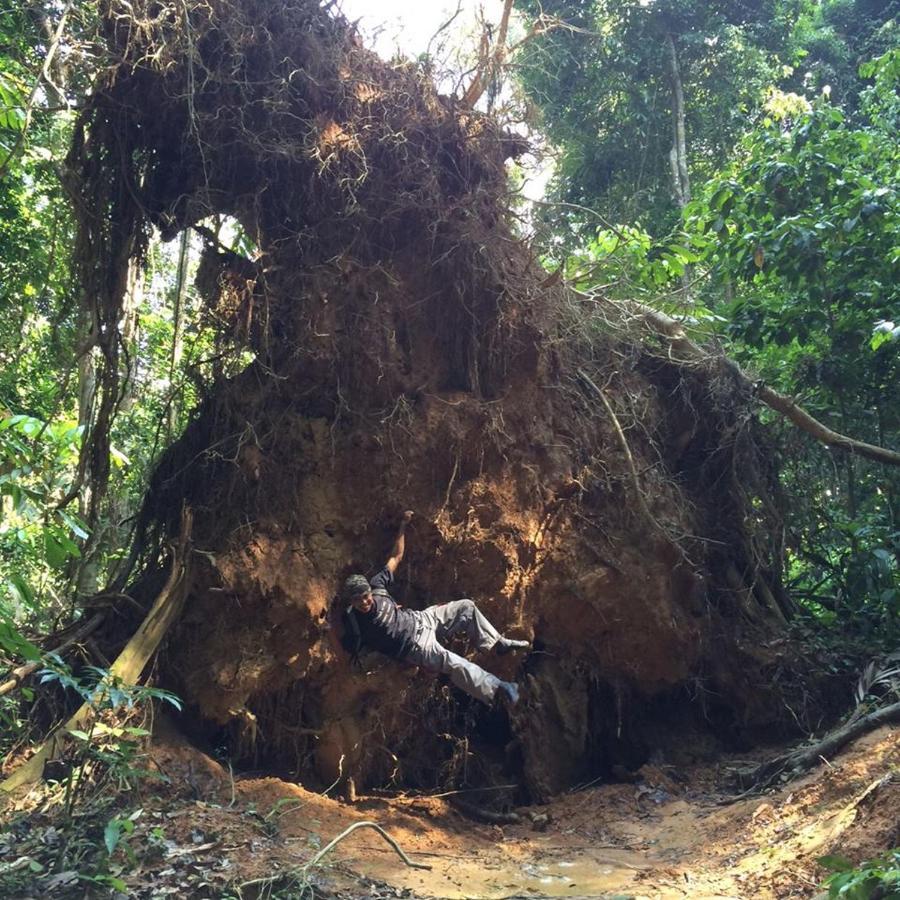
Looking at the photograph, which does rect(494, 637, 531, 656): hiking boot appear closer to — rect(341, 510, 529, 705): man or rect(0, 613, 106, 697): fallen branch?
rect(341, 510, 529, 705): man

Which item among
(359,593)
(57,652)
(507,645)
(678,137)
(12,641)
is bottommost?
(57,652)

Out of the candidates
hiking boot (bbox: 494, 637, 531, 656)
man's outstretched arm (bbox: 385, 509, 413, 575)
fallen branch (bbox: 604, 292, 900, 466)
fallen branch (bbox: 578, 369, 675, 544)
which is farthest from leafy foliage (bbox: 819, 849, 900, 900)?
fallen branch (bbox: 604, 292, 900, 466)

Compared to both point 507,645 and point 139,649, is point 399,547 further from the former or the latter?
point 139,649

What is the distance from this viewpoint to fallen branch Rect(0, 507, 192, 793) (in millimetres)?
4840

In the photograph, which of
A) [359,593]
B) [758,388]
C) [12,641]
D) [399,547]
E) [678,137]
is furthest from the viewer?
[678,137]

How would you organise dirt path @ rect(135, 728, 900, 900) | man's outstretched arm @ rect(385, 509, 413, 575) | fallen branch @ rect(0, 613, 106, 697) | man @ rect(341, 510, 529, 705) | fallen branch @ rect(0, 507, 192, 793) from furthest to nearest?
man's outstretched arm @ rect(385, 509, 413, 575) < man @ rect(341, 510, 529, 705) < fallen branch @ rect(0, 613, 106, 697) < fallen branch @ rect(0, 507, 192, 793) < dirt path @ rect(135, 728, 900, 900)

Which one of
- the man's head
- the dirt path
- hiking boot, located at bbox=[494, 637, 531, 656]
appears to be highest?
the man's head

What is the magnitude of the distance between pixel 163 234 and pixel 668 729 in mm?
6322

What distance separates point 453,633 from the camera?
6.36 meters

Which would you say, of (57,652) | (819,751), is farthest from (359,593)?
(819,751)

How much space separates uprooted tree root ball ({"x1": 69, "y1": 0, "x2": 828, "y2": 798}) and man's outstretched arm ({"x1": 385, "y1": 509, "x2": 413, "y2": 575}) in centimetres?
12

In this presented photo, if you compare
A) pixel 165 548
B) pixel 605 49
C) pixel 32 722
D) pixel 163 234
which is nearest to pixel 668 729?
pixel 165 548

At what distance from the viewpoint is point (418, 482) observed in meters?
6.57

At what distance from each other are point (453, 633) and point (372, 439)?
5.46 ft
